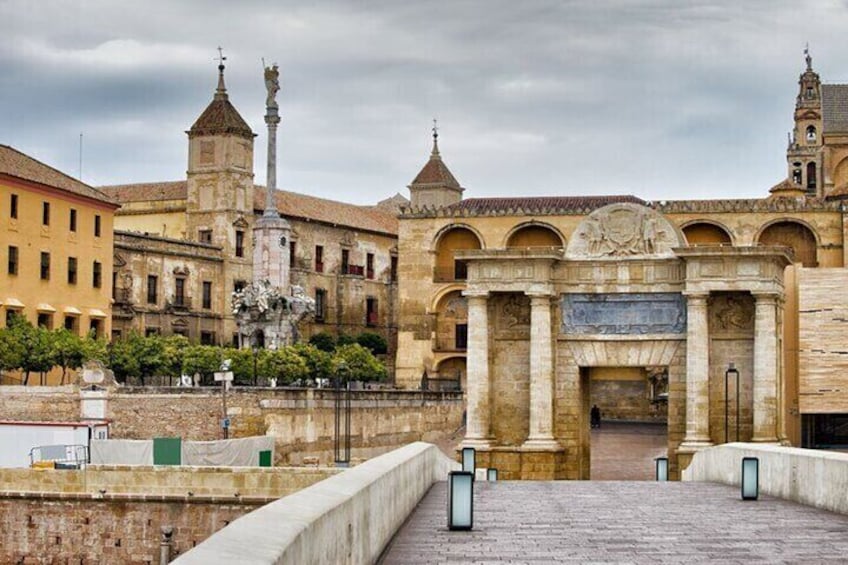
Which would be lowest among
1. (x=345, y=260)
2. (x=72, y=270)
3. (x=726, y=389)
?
(x=726, y=389)

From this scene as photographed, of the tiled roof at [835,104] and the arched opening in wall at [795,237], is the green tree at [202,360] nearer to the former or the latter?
the arched opening in wall at [795,237]

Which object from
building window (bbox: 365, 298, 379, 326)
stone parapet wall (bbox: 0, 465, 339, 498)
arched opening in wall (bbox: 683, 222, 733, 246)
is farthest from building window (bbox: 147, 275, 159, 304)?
stone parapet wall (bbox: 0, 465, 339, 498)

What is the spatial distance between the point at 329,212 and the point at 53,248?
3135 cm

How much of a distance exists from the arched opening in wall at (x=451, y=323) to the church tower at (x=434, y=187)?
1303cm

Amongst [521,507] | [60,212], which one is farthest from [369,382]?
[521,507]

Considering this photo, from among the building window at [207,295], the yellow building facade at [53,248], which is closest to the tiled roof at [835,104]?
the building window at [207,295]

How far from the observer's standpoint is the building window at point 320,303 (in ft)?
301

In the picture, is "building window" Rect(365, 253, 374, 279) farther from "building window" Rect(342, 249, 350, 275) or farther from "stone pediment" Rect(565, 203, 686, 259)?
"stone pediment" Rect(565, 203, 686, 259)

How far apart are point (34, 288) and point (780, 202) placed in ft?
120

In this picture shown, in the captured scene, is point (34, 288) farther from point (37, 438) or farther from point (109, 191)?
point (109, 191)

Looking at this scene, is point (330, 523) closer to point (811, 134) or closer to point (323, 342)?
point (323, 342)

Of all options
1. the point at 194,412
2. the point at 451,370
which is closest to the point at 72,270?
the point at 194,412

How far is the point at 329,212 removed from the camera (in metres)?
95.9

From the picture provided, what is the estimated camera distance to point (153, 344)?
216 feet
